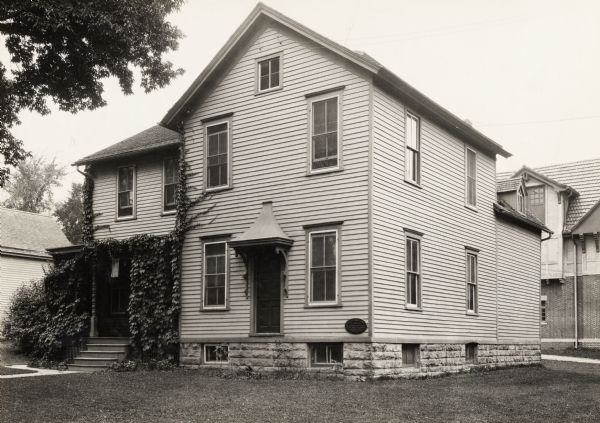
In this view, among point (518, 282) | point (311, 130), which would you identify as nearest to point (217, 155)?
point (311, 130)

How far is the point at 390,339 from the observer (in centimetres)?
1758

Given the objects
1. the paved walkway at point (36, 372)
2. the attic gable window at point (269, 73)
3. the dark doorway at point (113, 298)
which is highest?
the attic gable window at point (269, 73)

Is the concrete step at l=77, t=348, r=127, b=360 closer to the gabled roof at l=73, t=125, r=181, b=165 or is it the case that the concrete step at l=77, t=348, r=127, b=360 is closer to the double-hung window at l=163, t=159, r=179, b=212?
the double-hung window at l=163, t=159, r=179, b=212

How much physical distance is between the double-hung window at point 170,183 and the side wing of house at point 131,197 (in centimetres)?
6

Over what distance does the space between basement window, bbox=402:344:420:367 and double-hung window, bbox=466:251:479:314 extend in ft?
13.5

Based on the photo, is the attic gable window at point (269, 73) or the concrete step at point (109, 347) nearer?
the attic gable window at point (269, 73)

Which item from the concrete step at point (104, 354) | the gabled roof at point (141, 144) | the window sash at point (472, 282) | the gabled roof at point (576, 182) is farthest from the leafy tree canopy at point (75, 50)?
the gabled roof at point (576, 182)

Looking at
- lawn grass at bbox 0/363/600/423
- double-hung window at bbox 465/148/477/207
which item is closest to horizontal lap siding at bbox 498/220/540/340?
double-hung window at bbox 465/148/477/207

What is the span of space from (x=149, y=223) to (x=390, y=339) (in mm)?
9677

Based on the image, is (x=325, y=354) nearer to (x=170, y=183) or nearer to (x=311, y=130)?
(x=311, y=130)

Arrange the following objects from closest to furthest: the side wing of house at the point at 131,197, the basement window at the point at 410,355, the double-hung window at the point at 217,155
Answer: the basement window at the point at 410,355 < the double-hung window at the point at 217,155 < the side wing of house at the point at 131,197

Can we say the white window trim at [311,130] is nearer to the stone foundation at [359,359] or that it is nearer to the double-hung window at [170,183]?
the stone foundation at [359,359]

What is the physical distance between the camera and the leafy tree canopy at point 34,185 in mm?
60844

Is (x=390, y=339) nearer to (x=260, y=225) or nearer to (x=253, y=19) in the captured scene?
(x=260, y=225)
